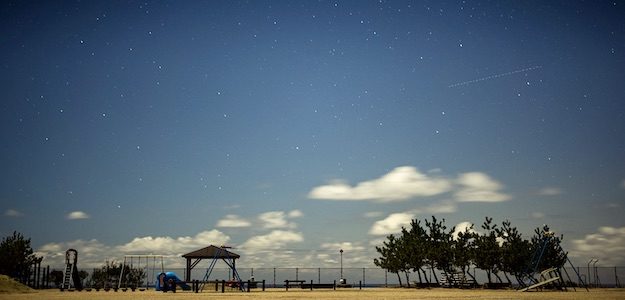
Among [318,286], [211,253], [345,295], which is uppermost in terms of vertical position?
[211,253]

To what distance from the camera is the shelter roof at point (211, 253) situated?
5359 cm

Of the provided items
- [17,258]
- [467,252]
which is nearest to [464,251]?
[467,252]

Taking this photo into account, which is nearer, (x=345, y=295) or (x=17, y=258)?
(x=345, y=295)

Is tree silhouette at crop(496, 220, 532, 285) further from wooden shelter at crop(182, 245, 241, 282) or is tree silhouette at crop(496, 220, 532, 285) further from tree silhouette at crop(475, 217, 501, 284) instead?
wooden shelter at crop(182, 245, 241, 282)

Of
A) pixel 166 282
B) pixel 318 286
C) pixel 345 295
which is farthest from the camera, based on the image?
pixel 318 286

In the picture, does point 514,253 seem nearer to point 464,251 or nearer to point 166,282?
point 464,251

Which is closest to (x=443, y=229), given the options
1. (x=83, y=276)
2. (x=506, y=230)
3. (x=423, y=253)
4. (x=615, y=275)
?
(x=423, y=253)

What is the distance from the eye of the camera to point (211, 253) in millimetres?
55094

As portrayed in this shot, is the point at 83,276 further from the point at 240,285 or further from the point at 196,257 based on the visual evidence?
the point at 240,285

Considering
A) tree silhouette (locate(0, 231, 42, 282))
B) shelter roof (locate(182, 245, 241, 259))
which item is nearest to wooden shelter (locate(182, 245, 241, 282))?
shelter roof (locate(182, 245, 241, 259))

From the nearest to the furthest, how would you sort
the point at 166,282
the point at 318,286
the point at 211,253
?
the point at 166,282 → the point at 211,253 → the point at 318,286

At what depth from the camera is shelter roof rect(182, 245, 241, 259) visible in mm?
53594

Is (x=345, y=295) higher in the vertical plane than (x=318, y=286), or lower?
lower

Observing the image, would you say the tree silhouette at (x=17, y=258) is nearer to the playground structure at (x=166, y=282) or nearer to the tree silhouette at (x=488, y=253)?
the playground structure at (x=166, y=282)
